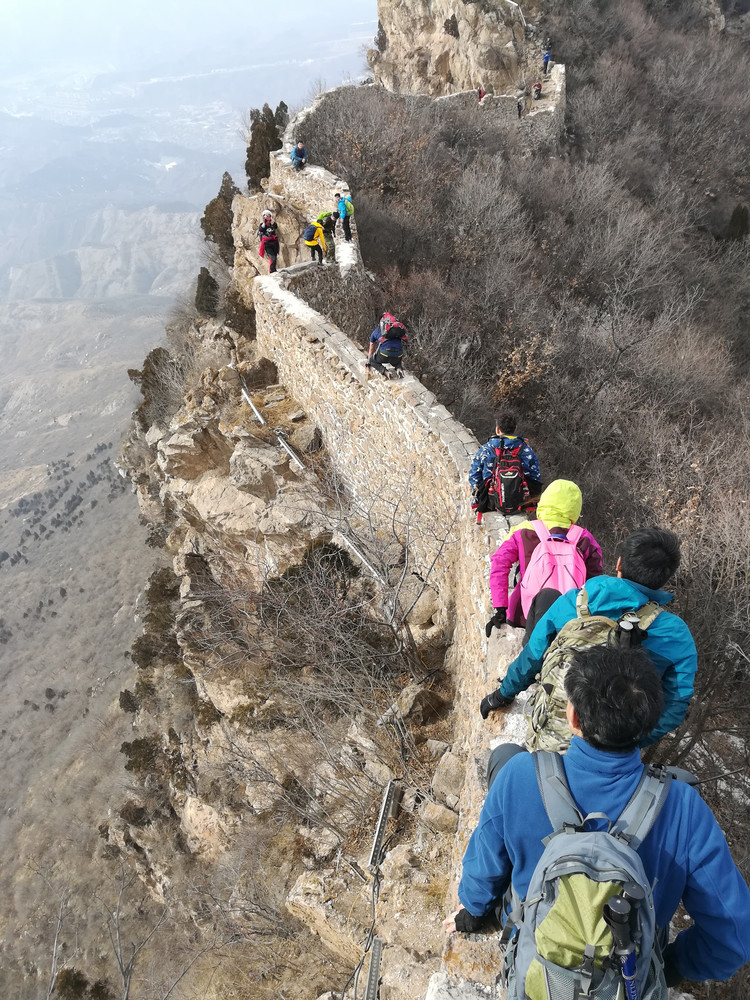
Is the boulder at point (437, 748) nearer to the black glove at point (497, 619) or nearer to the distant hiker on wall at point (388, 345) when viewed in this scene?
the black glove at point (497, 619)

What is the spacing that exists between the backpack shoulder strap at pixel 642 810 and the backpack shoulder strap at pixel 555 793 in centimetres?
14

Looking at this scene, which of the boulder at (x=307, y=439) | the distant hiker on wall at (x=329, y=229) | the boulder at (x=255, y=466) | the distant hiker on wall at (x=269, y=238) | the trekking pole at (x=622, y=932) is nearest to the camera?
the trekking pole at (x=622, y=932)

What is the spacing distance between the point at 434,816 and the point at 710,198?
27450 mm

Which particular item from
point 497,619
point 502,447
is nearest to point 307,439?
point 502,447

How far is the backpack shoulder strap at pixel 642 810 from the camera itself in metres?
2.03

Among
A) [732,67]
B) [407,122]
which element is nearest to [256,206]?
[407,122]

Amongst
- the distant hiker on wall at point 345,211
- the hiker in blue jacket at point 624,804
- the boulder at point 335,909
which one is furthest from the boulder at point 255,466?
the hiker in blue jacket at point 624,804

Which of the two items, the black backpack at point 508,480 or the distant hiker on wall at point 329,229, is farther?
the distant hiker on wall at point 329,229

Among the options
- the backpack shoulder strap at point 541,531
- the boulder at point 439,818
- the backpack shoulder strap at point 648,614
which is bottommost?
the boulder at point 439,818

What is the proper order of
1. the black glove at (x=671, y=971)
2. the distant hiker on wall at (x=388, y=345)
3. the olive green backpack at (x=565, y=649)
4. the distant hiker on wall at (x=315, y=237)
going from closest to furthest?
the black glove at (x=671, y=971)
the olive green backpack at (x=565, y=649)
the distant hiker on wall at (x=388, y=345)
the distant hiker on wall at (x=315, y=237)

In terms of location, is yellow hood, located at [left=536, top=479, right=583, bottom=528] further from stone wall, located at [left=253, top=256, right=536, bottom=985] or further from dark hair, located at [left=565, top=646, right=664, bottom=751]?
dark hair, located at [left=565, top=646, right=664, bottom=751]

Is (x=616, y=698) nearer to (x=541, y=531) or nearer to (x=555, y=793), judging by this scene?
(x=555, y=793)

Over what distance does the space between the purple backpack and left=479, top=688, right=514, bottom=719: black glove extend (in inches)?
26.3

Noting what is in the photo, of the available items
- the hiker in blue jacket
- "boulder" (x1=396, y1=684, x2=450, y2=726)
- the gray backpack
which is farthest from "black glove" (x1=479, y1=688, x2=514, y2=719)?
"boulder" (x1=396, y1=684, x2=450, y2=726)
